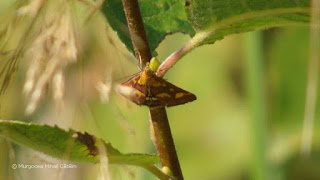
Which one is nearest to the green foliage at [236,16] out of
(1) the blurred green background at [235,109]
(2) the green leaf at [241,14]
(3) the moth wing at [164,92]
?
(2) the green leaf at [241,14]

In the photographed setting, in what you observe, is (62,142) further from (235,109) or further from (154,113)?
(235,109)

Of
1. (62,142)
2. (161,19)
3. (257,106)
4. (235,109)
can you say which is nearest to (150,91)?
(62,142)

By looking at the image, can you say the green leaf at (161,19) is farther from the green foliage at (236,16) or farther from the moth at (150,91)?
the moth at (150,91)

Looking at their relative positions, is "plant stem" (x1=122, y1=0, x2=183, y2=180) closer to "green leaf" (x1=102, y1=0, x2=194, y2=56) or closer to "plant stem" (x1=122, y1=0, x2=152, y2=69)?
"plant stem" (x1=122, y1=0, x2=152, y2=69)

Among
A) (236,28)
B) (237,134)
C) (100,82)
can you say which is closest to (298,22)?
(236,28)

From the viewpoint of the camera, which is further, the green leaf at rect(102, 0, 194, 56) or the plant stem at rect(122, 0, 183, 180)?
the green leaf at rect(102, 0, 194, 56)

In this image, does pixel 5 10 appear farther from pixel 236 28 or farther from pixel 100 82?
pixel 236 28

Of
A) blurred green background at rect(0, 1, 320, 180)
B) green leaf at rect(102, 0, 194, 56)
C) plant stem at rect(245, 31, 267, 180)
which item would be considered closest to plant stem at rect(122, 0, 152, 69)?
green leaf at rect(102, 0, 194, 56)
